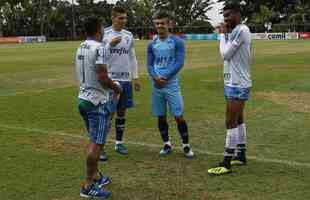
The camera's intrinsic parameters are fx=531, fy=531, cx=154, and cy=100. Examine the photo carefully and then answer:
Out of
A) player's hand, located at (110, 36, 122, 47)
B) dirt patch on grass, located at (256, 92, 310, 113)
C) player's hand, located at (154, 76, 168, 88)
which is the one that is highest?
player's hand, located at (110, 36, 122, 47)

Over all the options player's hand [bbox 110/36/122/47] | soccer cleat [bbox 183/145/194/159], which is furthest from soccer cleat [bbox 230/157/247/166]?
player's hand [bbox 110/36/122/47]

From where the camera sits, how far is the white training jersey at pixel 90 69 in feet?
18.2

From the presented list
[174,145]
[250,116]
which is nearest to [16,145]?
[174,145]

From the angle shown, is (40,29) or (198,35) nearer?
(198,35)

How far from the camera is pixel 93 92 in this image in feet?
18.8

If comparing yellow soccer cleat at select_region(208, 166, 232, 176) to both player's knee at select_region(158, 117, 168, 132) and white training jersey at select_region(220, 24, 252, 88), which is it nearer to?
white training jersey at select_region(220, 24, 252, 88)

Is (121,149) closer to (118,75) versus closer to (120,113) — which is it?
(120,113)

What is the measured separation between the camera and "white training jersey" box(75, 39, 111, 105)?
554 cm

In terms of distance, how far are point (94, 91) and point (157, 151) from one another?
2504 mm

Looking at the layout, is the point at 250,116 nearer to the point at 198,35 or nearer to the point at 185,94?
the point at 185,94

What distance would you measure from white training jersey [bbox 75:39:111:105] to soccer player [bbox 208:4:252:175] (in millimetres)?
1636

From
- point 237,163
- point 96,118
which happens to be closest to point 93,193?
point 96,118

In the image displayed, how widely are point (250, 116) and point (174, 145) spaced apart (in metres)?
3.07

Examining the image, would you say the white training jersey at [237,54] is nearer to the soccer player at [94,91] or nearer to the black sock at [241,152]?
the black sock at [241,152]
